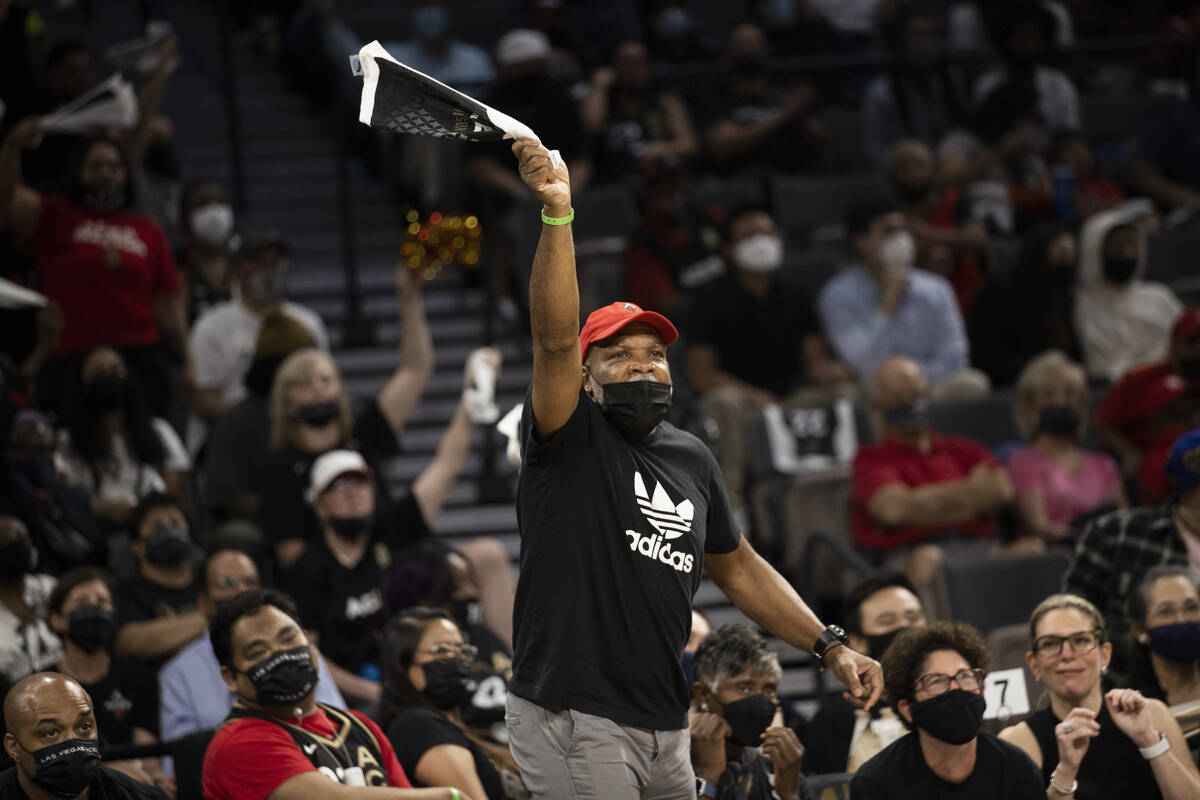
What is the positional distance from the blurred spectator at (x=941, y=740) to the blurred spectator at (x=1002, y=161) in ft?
18.8

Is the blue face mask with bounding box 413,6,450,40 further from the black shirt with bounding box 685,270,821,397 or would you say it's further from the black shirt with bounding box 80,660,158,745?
the black shirt with bounding box 80,660,158,745

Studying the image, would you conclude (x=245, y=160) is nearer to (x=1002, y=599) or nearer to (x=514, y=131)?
(x=1002, y=599)

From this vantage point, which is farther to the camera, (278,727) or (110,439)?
(110,439)

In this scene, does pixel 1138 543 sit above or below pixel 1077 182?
below

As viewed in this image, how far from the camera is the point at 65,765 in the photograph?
4.34 m

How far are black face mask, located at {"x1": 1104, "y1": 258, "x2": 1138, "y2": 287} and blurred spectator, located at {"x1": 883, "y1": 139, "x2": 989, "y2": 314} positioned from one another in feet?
→ 2.54

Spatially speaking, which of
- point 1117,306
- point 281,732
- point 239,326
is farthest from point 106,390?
point 1117,306

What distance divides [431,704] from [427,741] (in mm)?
255

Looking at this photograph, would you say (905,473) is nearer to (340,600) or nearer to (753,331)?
(753,331)

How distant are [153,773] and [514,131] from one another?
3.16 metres

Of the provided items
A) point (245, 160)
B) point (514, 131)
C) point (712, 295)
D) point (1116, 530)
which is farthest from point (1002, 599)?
point (245, 160)

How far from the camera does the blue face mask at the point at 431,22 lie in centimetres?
1016

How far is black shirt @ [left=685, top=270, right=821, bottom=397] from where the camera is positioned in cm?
872

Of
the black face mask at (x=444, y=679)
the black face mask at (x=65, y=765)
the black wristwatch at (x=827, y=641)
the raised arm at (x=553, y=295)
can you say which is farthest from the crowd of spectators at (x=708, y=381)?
the raised arm at (x=553, y=295)
